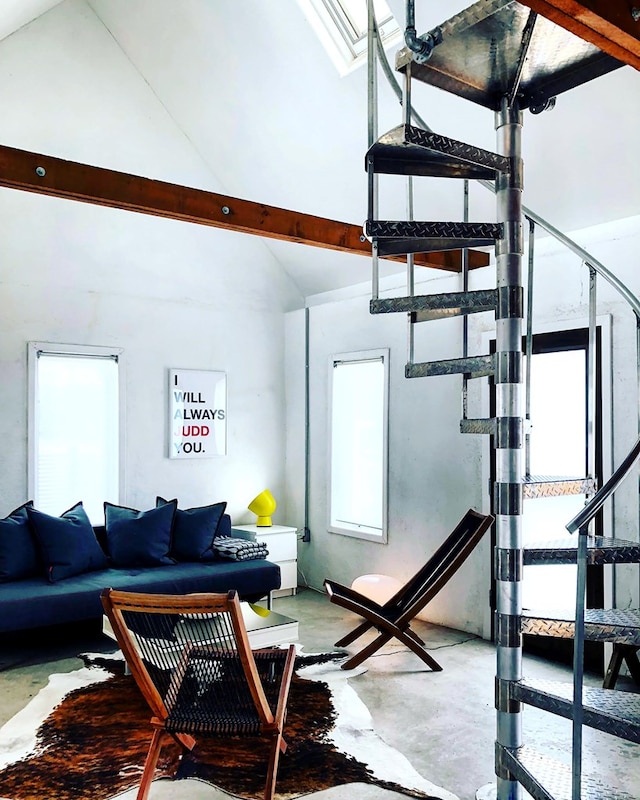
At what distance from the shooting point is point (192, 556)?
5.54 metres

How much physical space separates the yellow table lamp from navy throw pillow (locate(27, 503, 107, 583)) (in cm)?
163

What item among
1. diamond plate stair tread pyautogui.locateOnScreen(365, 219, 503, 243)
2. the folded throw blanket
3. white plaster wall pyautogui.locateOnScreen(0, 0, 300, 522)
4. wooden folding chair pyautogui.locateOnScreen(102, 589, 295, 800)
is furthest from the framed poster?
diamond plate stair tread pyautogui.locateOnScreen(365, 219, 503, 243)

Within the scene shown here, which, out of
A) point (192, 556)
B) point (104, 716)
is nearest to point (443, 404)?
point (192, 556)

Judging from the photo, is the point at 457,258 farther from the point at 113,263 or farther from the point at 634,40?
the point at 634,40

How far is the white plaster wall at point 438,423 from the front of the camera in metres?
4.16

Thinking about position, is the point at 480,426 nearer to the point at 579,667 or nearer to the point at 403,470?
the point at 579,667

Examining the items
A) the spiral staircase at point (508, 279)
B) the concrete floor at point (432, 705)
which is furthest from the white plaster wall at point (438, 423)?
the spiral staircase at point (508, 279)

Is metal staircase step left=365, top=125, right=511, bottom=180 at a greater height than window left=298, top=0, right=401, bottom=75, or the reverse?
window left=298, top=0, right=401, bottom=75

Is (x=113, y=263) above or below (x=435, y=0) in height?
below

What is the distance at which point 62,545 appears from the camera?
495 cm

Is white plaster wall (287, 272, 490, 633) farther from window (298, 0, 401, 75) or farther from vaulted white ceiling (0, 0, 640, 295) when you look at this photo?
window (298, 0, 401, 75)

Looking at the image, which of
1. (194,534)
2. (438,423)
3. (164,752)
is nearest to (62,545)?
(194,534)

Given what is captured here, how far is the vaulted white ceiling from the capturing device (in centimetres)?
395

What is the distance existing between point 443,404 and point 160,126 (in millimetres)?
3360
